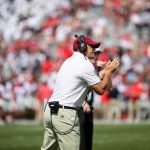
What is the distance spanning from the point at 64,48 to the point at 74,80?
58.7 ft

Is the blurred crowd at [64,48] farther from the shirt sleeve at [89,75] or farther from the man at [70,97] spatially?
the shirt sleeve at [89,75]

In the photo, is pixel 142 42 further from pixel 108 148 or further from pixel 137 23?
pixel 108 148

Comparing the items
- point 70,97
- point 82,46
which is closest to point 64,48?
point 82,46

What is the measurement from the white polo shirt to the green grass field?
6.94 m

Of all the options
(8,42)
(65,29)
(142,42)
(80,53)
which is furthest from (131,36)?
(80,53)

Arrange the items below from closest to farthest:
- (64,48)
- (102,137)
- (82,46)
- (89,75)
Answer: (89,75), (82,46), (102,137), (64,48)

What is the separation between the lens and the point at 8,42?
89.5 feet

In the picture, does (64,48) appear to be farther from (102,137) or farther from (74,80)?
(74,80)

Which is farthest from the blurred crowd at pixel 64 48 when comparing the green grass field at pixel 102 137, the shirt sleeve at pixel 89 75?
the shirt sleeve at pixel 89 75

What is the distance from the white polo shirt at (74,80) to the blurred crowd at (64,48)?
15248 mm

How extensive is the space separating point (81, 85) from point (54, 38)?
19707 millimetres

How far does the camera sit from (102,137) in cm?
1728

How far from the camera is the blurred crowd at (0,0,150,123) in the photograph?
23734 mm

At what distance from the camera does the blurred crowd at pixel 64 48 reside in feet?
77.9
